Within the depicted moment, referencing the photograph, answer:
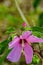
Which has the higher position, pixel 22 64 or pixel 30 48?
pixel 30 48

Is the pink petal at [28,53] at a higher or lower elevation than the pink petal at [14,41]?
lower

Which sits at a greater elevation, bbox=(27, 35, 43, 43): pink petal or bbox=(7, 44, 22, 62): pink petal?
bbox=(27, 35, 43, 43): pink petal

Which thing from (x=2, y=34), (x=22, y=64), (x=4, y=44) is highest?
(x=4, y=44)

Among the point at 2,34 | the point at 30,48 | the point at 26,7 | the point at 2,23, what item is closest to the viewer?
the point at 30,48

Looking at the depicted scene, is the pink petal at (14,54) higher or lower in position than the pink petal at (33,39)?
lower

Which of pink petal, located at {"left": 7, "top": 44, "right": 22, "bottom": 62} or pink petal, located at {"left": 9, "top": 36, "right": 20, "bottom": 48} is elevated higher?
pink petal, located at {"left": 9, "top": 36, "right": 20, "bottom": 48}

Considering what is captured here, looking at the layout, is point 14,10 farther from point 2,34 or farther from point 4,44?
point 4,44

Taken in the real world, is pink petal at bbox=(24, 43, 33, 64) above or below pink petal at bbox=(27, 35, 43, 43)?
below

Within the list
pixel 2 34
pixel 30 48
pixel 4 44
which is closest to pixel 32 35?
pixel 30 48
